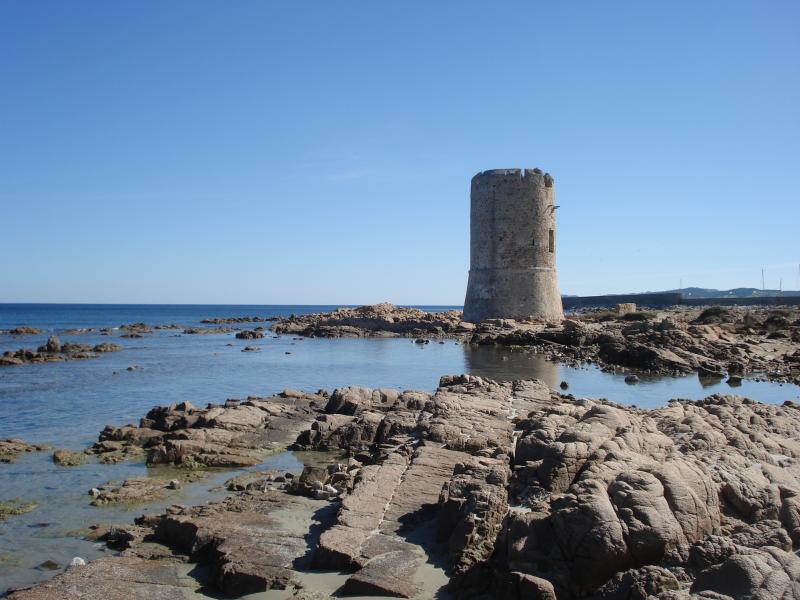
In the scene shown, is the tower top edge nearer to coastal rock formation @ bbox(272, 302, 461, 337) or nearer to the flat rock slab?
coastal rock formation @ bbox(272, 302, 461, 337)

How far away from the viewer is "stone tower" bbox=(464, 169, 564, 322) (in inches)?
1230

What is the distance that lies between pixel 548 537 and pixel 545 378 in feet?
43.4

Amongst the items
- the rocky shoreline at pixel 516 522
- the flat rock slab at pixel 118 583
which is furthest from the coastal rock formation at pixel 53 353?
the flat rock slab at pixel 118 583

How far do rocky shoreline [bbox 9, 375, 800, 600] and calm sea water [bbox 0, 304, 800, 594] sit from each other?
743 mm

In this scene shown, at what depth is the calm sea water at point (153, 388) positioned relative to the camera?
22.2 ft

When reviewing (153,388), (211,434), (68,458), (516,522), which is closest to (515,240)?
(153,388)

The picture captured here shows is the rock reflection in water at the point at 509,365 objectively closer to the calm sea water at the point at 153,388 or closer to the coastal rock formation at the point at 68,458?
the calm sea water at the point at 153,388

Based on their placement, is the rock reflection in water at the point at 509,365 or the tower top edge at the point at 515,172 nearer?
the rock reflection in water at the point at 509,365

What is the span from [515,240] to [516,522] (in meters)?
27.3

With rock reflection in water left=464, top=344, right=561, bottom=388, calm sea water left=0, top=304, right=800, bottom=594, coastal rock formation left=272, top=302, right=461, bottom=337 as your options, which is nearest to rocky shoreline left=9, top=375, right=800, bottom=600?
calm sea water left=0, top=304, right=800, bottom=594

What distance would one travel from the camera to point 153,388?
17156 millimetres

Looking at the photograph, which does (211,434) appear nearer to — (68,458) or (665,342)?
(68,458)

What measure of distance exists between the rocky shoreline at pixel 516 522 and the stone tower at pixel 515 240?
23.0m

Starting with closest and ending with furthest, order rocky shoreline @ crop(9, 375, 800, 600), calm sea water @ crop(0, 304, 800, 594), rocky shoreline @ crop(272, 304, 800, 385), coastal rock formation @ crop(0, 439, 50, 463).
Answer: rocky shoreline @ crop(9, 375, 800, 600), calm sea water @ crop(0, 304, 800, 594), coastal rock formation @ crop(0, 439, 50, 463), rocky shoreline @ crop(272, 304, 800, 385)
